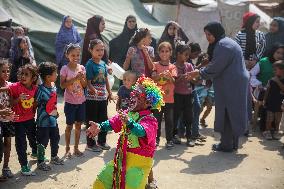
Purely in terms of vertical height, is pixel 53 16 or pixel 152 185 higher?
pixel 53 16

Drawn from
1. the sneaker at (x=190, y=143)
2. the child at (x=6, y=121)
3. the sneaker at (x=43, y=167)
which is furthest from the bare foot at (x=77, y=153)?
the sneaker at (x=190, y=143)

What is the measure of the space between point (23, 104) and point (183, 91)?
99.0 inches

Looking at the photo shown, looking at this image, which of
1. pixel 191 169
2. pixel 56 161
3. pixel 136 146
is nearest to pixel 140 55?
pixel 191 169

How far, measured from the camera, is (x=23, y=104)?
4.66 meters

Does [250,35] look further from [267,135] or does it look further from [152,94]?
[152,94]

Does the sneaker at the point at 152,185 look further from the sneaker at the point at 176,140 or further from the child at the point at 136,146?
the sneaker at the point at 176,140

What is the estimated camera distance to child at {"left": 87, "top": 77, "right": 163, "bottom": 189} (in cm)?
351

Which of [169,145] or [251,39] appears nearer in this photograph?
[169,145]

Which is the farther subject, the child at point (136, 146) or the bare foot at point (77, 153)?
the bare foot at point (77, 153)

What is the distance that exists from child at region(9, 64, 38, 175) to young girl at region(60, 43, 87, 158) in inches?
19.5

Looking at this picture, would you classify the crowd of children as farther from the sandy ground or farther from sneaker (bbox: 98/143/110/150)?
the sandy ground

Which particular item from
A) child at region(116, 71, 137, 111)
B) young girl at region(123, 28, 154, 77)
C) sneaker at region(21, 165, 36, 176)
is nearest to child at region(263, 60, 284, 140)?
young girl at region(123, 28, 154, 77)

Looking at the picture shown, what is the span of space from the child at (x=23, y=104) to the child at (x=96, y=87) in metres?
0.93

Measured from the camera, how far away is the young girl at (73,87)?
204 inches
